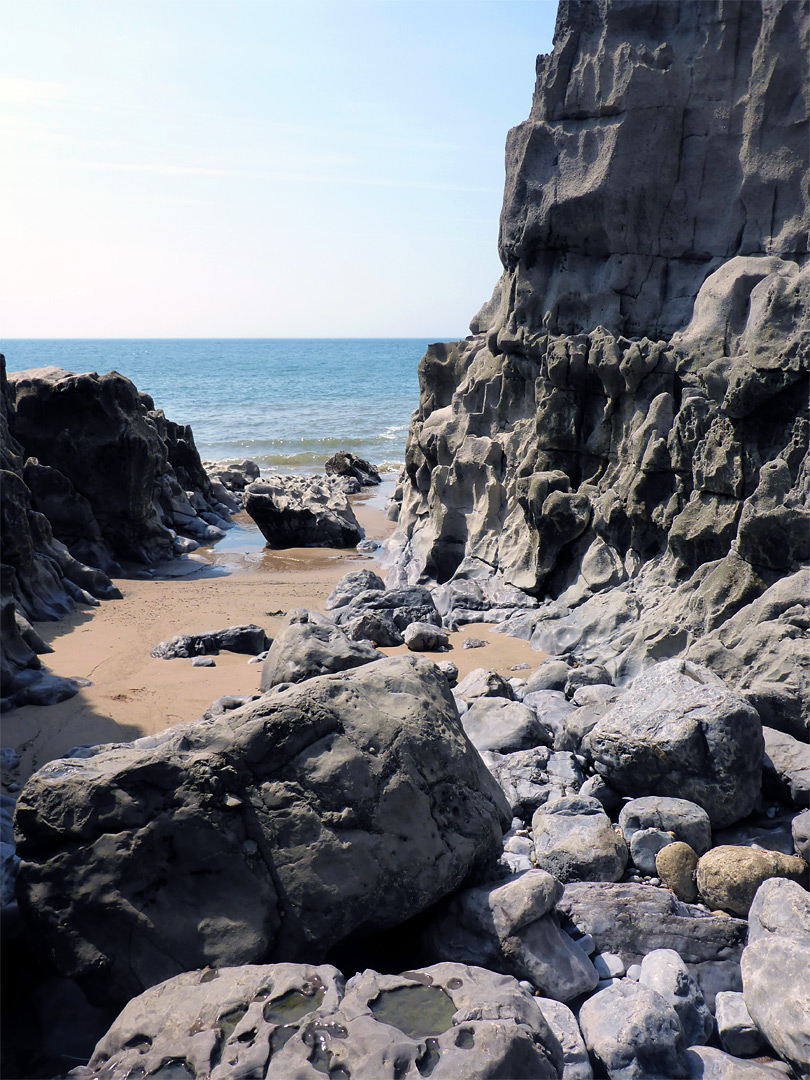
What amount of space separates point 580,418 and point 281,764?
7.67 meters

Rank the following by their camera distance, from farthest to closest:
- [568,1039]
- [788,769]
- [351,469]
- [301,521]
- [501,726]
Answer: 1. [351,469]
2. [301,521]
3. [501,726]
4. [788,769]
5. [568,1039]

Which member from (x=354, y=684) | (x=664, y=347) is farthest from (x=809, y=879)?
(x=664, y=347)

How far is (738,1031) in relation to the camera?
3467 mm

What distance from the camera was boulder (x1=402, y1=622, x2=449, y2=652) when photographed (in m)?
9.35

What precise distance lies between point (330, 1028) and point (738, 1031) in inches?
70.1

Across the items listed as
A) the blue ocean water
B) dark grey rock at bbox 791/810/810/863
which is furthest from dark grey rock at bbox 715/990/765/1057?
the blue ocean water

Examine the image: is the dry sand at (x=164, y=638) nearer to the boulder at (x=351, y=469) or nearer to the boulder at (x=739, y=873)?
the boulder at (x=739, y=873)

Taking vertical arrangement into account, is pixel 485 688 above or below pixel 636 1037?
above

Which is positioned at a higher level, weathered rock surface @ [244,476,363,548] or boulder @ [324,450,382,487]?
boulder @ [324,450,382,487]

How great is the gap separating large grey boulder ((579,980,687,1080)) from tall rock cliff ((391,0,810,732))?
312 centimetres

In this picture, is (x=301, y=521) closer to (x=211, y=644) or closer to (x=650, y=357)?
(x=211, y=644)

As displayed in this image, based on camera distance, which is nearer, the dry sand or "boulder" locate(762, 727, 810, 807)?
"boulder" locate(762, 727, 810, 807)

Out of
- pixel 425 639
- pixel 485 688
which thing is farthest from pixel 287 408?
pixel 485 688

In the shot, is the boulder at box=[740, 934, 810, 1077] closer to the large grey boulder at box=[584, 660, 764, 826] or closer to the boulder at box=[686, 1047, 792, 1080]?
the boulder at box=[686, 1047, 792, 1080]
